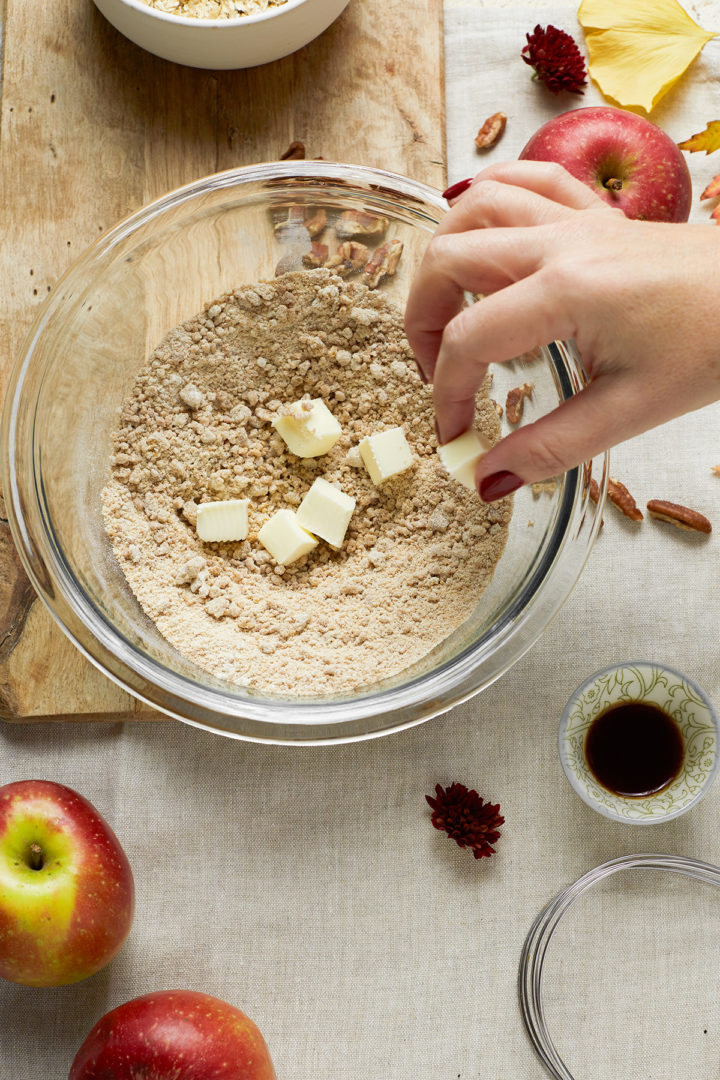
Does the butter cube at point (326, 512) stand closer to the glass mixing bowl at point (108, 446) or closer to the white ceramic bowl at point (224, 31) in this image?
the glass mixing bowl at point (108, 446)

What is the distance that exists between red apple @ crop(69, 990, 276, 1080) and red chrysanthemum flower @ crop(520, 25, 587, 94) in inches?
58.8

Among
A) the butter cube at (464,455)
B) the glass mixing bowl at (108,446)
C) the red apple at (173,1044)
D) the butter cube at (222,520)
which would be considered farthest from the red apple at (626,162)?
Answer: the red apple at (173,1044)

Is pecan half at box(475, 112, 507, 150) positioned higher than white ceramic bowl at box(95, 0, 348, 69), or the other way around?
white ceramic bowl at box(95, 0, 348, 69)

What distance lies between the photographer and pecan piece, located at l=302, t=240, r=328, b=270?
4.19ft

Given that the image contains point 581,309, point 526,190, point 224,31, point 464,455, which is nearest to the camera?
point 581,309

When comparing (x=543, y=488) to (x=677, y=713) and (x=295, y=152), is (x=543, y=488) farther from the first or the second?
(x=295, y=152)

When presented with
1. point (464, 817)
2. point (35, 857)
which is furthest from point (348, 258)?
point (35, 857)

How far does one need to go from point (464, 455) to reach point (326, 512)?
24 centimetres

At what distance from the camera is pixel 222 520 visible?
1.25 metres

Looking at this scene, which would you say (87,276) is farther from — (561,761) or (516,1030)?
(516,1030)

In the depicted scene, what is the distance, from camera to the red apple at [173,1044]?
1226mm

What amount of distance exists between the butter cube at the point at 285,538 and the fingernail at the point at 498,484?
0.30m

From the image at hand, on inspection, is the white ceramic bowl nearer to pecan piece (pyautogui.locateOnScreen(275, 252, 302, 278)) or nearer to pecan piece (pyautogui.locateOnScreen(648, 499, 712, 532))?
pecan piece (pyautogui.locateOnScreen(275, 252, 302, 278))

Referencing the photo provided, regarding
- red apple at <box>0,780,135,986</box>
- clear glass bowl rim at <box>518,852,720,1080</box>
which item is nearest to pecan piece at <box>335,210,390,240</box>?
red apple at <box>0,780,135,986</box>
